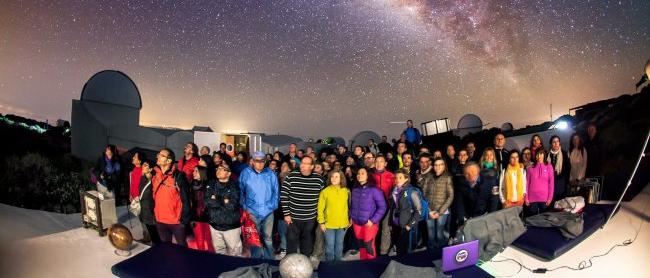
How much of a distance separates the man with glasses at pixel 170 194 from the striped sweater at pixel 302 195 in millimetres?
1462

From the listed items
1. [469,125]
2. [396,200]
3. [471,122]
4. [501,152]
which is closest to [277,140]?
[469,125]

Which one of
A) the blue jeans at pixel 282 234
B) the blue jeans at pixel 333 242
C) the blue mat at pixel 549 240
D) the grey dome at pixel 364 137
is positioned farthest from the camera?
the grey dome at pixel 364 137

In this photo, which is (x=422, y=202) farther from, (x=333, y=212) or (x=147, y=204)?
(x=147, y=204)

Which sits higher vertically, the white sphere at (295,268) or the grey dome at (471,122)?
the grey dome at (471,122)

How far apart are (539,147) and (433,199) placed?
274 cm

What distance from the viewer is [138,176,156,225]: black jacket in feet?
16.2

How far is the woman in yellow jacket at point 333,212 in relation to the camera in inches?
196

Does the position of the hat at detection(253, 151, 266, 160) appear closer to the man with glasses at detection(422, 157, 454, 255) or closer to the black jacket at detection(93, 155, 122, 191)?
the man with glasses at detection(422, 157, 454, 255)

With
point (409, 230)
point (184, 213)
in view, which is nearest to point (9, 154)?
point (184, 213)

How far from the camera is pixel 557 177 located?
664cm

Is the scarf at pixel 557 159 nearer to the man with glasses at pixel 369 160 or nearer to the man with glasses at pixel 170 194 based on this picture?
the man with glasses at pixel 369 160

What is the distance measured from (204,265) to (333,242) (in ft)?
6.90

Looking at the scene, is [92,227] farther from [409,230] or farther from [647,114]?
[647,114]

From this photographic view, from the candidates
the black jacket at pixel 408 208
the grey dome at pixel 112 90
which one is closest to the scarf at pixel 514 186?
the black jacket at pixel 408 208
